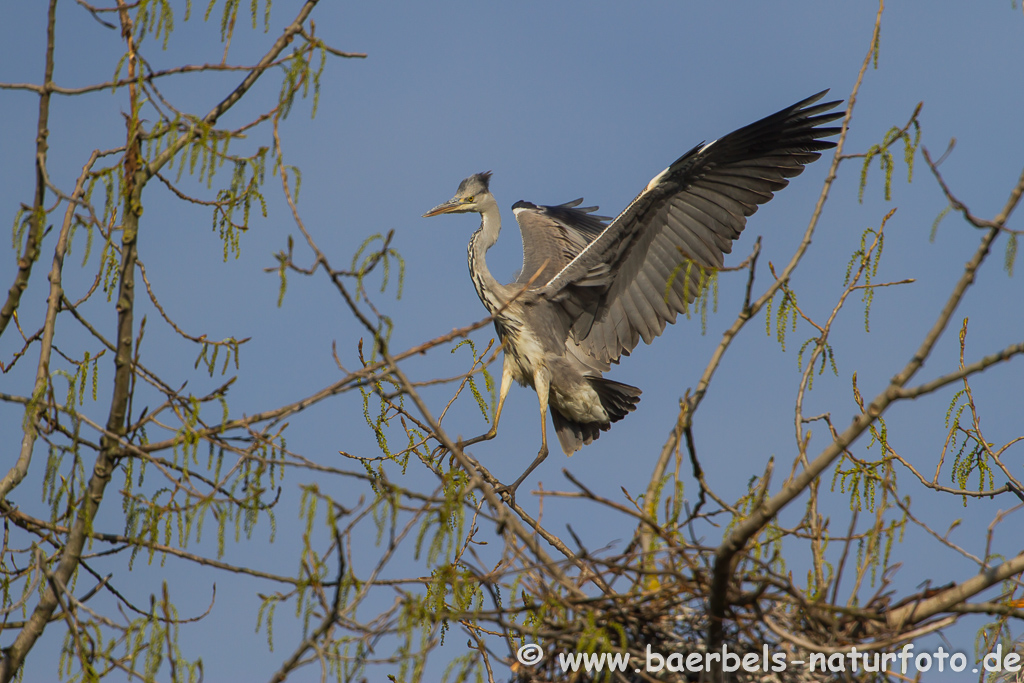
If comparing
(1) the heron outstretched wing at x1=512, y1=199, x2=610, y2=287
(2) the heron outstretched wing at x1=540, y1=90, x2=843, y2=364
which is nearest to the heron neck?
(1) the heron outstretched wing at x1=512, y1=199, x2=610, y2=287

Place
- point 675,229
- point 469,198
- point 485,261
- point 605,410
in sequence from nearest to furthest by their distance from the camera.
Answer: point 675,229, point 605,410, point 485,261, point 469,198

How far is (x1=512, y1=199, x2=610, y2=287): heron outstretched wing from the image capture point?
7555 mm

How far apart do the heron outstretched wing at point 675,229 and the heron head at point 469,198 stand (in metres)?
1.33

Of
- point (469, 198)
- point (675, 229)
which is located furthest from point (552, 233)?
point (675, 229)

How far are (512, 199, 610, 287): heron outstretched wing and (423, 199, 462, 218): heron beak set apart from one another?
0.74 meters

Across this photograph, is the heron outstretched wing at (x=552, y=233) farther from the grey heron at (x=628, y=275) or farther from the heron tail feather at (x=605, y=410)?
the heron tail feather at (x=605, y=410)

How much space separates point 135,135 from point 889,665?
2.99 meters

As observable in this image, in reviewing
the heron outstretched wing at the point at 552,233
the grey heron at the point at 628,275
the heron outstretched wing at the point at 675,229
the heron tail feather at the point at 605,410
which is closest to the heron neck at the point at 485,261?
the grey heron at the point at 628,275

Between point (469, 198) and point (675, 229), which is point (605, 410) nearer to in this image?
point (675, 229)

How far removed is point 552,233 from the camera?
8.30 metres

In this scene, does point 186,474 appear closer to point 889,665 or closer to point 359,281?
point 359,281

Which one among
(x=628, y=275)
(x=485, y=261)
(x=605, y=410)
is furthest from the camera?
(x=485, y=261)

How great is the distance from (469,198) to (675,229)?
200 centimetres

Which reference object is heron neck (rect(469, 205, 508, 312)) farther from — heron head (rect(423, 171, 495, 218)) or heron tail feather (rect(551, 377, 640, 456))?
heron tail feather (rect(551, 377, 640, 456))
